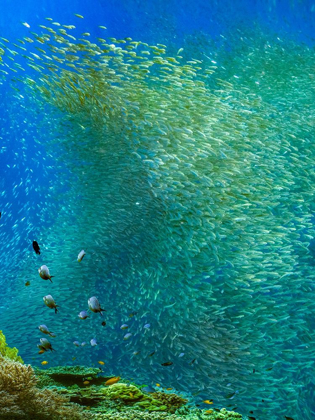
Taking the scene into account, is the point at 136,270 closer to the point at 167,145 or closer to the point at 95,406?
the point at 167,145

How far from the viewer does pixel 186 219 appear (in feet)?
23.0

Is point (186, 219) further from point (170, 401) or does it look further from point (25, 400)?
point (25, 400)

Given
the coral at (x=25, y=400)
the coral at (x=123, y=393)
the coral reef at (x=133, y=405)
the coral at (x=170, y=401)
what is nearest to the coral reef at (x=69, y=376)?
the coral reef at (x=133, y=405)

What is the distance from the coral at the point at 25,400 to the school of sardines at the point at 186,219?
1.79 metres

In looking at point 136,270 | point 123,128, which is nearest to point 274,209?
point 136,270

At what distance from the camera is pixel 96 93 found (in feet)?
28.0

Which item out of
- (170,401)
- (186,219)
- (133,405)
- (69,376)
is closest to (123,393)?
(133,405)

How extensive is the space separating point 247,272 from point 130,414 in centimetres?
337

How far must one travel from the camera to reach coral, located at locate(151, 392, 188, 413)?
189 inches

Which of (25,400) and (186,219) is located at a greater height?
(186,219)

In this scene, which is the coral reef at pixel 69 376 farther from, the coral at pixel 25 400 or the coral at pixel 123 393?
the coral at pixel 25 400

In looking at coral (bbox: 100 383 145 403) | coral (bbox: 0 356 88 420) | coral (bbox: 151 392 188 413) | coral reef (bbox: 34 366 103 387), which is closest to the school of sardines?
coral reef (bbox: 34 366 103 387)

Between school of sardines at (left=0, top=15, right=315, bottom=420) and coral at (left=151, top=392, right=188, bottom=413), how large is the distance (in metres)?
0.80

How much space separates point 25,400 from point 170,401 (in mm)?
2465
